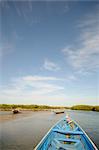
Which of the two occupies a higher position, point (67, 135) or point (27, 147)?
point (67, 135)

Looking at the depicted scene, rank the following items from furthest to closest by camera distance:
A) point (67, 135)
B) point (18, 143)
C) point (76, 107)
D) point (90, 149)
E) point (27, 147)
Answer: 1. point (76, 107)
2. point (18, 143)
3. point (27, 147)
4. point (67, 135)
5. point (90, 149)

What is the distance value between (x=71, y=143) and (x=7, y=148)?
5.07m

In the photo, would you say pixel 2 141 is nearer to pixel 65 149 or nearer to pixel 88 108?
pixel 65 149

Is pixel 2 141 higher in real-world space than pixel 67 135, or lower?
lower

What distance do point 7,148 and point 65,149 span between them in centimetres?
538

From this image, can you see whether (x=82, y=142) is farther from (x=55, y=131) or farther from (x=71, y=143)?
(x=55, y=131)

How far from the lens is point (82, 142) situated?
10344 millimetres

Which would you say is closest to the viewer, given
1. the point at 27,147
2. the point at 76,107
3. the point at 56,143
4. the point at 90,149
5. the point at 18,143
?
the point at 90,149

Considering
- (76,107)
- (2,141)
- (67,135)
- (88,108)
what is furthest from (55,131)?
(76,107)

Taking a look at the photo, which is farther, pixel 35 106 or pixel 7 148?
pixel 35 106

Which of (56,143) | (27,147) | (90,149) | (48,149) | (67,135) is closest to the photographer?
(90,149)

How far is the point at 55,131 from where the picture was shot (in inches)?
480

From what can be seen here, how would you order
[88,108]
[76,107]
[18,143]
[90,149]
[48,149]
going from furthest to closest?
[76,107]
[88,108]
[18,143]
[48,149]
[90,149]

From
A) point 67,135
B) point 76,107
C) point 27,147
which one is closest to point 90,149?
point 67,135
